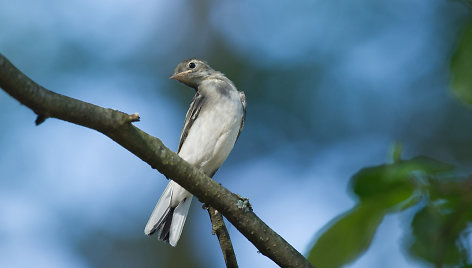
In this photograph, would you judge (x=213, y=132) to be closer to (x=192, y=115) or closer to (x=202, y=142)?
(x=202, y=142)

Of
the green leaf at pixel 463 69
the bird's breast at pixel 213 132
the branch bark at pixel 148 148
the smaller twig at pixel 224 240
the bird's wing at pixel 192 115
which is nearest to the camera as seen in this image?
the green leaf at pixel 463 69

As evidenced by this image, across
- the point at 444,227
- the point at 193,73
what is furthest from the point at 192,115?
the point at 444,227

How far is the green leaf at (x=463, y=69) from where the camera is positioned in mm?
1204

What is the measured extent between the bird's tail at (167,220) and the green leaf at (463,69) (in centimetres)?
487

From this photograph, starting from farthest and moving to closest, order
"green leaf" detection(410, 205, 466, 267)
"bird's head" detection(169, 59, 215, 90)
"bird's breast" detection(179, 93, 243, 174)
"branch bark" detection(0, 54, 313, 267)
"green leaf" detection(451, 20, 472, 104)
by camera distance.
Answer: "bird's head" detection(169, 59, 215, 90) → "bird's breast" detection(179, 93, 243, 174) → "branch bark" detection(0, 54, 313, 267) → "green leaf" detection(451, 20, 472, 104) → "green leaf" detection(410, 205, 466, 267)

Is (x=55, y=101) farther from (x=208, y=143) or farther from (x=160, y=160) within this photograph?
(x=208, y=143)

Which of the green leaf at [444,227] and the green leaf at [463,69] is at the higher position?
the green leaf at [463,69]

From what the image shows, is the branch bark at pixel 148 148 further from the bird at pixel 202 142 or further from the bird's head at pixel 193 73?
the bird's head at pixel 193 73

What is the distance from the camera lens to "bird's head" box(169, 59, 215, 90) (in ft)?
24.1

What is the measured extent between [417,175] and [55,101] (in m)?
2.07

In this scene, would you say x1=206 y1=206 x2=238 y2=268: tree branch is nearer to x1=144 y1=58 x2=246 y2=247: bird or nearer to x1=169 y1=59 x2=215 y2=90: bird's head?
x1=144 y1=58 x2=246 y2=247: bird

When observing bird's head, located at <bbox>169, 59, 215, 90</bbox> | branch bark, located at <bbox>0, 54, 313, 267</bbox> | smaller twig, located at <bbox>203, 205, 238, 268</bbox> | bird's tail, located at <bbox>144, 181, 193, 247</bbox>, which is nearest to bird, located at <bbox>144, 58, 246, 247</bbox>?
bird's tail, located at <bbox>144, 181, 193, 247</bbox>

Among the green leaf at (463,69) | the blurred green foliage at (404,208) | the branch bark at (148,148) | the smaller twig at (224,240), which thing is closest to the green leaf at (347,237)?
the blurred green foliage at (404,208)

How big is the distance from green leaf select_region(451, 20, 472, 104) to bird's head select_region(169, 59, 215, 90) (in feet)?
20.0
